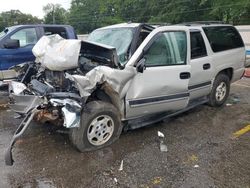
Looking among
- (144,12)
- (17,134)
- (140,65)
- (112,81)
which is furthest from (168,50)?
(144,12)

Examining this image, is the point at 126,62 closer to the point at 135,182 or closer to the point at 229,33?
the point at 135,182

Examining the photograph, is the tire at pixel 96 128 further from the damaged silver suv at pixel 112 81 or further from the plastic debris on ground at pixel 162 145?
the plastic debris on ground at pixel 162 145

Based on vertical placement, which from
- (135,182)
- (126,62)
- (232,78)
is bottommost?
(135,182)

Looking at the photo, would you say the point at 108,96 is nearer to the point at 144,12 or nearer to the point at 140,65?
the point at 140,65

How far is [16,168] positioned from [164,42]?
2.93 metres

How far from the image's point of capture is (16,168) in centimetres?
398

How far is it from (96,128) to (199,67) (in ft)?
7.62

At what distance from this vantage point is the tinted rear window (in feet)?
19.8

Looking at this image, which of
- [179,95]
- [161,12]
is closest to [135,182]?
[179,95]

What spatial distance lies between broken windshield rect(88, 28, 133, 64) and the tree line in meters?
8.03

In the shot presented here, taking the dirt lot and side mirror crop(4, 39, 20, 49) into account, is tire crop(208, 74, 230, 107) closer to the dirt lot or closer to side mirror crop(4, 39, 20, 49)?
the dirt lot

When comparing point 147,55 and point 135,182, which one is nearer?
point 135,182

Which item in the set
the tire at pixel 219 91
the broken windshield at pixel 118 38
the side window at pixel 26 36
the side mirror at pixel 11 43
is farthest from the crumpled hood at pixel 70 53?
the side window at pixel 26 36

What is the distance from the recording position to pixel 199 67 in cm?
550
